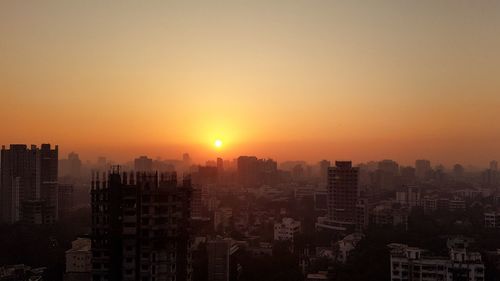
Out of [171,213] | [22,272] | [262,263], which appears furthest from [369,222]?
[171,213]

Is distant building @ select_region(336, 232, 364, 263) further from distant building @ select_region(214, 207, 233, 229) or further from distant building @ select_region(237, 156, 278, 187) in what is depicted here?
distant building @ select_region(237, 156, 278, 187)

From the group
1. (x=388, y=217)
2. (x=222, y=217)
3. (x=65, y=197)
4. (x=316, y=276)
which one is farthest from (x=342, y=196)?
(x=65, y=197)

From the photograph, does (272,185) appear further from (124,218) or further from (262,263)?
(124,218)

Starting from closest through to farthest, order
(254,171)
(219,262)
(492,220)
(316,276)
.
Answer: (219,262) < (316,276) < (492,220) < (254,171)

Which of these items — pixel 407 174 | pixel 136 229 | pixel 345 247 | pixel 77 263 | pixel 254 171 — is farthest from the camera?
pixel 407 174

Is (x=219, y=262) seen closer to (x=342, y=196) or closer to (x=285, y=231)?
(x=285, y=231)

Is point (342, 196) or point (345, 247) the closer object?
point (345, 247)
